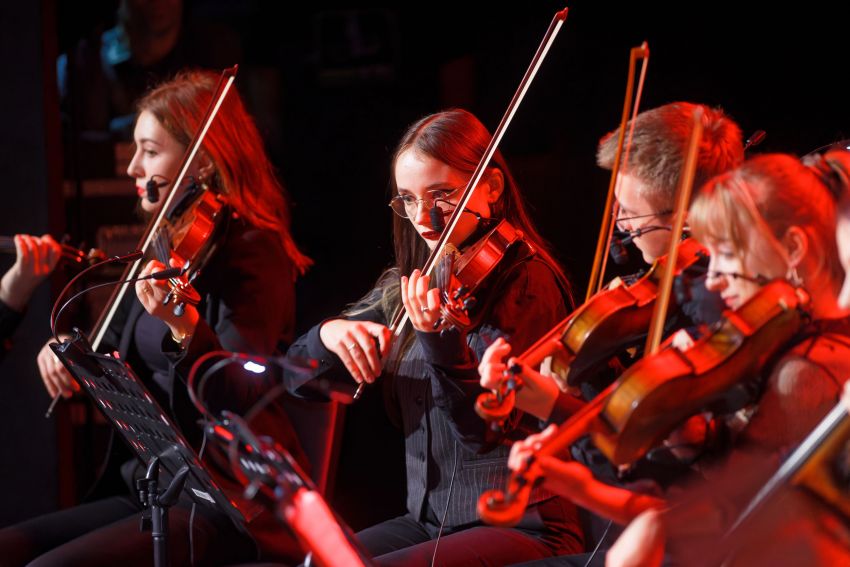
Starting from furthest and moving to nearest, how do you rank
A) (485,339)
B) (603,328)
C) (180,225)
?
(180,225) → (485,339) → (603,328)

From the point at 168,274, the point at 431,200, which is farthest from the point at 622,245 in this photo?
the point at 168,274

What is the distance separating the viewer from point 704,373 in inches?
Result: 45.7

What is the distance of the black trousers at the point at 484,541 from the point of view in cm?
166

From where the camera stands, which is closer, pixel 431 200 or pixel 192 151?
pixel 431 200

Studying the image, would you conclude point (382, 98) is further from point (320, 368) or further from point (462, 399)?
point (462, 399)

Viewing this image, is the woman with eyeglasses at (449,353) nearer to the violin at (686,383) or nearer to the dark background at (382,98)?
the violin at (686,383)

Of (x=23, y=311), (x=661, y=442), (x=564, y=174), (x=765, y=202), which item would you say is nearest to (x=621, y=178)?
(x=765, y=202)

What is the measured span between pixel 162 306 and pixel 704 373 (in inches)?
46.4

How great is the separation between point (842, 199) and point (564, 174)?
125 cm

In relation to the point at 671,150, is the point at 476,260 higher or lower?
lower

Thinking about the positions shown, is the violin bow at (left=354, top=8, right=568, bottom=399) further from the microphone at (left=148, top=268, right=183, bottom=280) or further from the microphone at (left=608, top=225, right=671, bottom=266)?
the microphone at (left=148, top=268, right=183, bottom=280)

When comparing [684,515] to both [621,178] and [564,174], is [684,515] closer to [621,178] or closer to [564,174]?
[621,178]

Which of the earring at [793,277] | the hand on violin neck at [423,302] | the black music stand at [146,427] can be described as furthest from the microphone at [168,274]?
the earring at [793,277]

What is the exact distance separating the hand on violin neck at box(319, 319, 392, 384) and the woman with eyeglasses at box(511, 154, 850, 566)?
53cm
